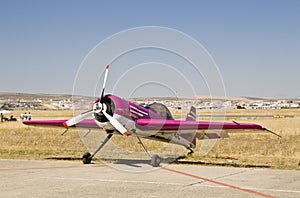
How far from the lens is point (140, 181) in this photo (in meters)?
11.8

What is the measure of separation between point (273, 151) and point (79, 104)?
31.4 feet

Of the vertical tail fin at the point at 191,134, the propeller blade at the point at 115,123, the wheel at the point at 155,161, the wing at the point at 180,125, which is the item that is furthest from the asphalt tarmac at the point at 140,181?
the vertical tail fin at the point at 191,134

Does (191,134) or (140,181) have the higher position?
(191,134)

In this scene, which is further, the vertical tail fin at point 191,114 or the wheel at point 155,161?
the vertical tail fin at point 191,114

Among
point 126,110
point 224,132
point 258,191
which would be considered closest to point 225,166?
point 224,132

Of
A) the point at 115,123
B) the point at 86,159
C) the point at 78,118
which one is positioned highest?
the point at 78,118

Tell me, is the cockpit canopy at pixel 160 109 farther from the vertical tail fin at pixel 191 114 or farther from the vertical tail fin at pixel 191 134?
the vertical tail fin at pixel 191 114

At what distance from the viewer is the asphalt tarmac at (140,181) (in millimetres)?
9914

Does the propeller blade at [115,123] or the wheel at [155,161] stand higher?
the propeller blade at [115,123]

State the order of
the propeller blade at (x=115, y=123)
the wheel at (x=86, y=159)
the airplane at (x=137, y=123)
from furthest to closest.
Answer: the wheel at (x=86, y=159), the airplane at (x=137, y=123), the propeller blade at (x=115, y=123)

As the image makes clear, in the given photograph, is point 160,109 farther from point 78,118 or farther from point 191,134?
point 78,118

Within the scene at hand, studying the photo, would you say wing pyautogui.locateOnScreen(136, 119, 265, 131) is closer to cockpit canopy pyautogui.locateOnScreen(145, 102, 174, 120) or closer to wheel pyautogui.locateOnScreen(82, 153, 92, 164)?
cockpit canopy pyautogui.locateOnScreen(145, 102, 174, 120)

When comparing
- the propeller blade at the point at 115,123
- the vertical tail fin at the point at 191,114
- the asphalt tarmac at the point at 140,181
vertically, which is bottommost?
the asphalt tarmac at the point at 140,181

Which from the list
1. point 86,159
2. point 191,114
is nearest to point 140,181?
point 86,159
